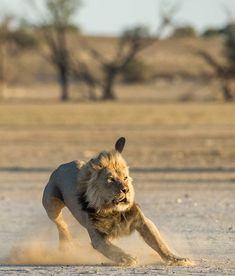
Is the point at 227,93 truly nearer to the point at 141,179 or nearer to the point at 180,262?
the point at 141,179

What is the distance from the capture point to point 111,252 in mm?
8594

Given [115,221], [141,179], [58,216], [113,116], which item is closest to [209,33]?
[113,116]

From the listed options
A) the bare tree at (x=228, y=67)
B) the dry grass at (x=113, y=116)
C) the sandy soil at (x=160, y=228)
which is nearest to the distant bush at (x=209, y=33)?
the bare tree at (x=228, y=67)

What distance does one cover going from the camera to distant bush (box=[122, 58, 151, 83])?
259 ft

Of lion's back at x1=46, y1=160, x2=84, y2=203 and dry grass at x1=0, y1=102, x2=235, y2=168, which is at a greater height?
lion's back at x1=46, y1=160, x2=84, y2=203

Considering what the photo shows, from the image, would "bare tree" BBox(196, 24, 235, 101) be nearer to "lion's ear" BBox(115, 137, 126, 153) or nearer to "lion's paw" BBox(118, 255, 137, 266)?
"lion's ear" BBox(115, 137, 126, 153)

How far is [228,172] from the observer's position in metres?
19.1

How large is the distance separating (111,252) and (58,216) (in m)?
1.14

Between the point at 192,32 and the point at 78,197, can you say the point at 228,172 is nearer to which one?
the point at 78,197

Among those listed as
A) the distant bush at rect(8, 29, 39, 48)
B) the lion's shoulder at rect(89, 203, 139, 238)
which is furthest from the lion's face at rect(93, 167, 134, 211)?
the distant bush at rect(8, 29, 39, 48)

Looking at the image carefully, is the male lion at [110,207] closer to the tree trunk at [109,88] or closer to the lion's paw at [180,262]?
the lion's paw at [180,262]

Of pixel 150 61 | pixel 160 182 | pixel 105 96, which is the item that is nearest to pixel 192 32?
pixel 150 61

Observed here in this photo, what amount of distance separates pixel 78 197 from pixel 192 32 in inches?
3959

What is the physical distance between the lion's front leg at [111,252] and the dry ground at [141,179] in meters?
0.07
